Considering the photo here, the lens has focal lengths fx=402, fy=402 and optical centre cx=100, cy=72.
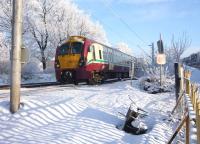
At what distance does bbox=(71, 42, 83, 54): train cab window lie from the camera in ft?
74.8

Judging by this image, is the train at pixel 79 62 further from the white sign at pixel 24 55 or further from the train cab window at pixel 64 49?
the white sign at pixel 24 55

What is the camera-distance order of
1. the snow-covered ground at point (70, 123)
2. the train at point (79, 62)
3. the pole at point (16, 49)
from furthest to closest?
the train at point (79, 62) < the pole at point (16, 49) < the snow-covered ground at point (70, 123)

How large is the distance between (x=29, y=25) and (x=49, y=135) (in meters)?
41.0

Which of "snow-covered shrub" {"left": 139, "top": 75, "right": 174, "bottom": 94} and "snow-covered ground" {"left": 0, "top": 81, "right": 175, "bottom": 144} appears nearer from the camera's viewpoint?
"snow-covered ground" {"left": 0, "top": 81, "right": 175, "bottom": 144}

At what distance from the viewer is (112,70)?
28484mm

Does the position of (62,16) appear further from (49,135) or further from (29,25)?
(49,135)

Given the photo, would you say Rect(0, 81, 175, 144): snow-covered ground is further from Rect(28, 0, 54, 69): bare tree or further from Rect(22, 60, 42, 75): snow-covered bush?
Rect(28, 0, 54, 69): bare tree

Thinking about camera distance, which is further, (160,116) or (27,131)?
(160,116)

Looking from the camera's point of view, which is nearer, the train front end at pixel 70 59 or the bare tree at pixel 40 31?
the train front end at pixel 70 59

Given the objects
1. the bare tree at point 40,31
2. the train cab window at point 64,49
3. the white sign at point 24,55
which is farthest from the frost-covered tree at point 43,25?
the white sign at point 24,55

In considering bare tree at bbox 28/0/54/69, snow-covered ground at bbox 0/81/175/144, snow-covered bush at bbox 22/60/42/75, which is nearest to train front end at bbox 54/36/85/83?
snow-covered ground at bbox 0/81/175/144

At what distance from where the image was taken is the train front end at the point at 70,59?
22.7 metres

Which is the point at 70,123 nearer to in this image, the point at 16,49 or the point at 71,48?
the point at 16,49

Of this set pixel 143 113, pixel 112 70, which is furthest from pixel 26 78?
pixel 143 113
